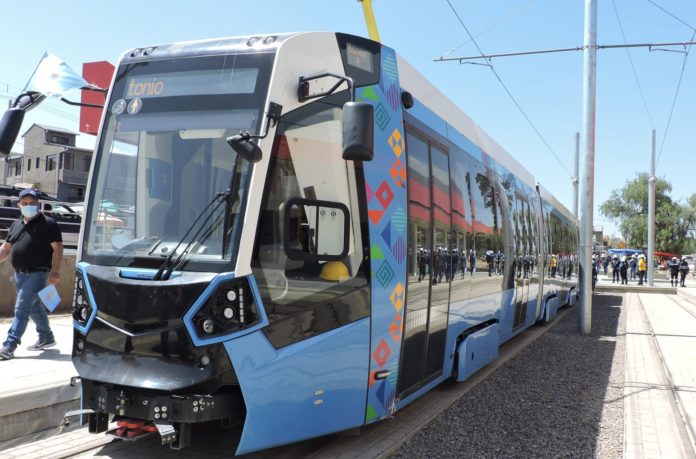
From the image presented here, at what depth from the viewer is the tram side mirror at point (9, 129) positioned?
15.2 feet

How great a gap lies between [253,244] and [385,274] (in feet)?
4.33

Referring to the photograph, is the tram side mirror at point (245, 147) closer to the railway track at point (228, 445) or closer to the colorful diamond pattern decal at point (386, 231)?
the colorful diamond pattern decal at point (386, 231)

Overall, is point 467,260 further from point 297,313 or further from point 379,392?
point 297,313

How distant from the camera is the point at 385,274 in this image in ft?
16.2

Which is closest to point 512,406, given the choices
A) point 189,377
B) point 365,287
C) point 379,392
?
point 379,392

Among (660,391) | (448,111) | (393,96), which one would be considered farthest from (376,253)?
(660,391)

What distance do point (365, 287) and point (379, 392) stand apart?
0.89 meters

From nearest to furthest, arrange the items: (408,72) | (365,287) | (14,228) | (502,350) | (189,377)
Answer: (189,377), (365,287), (408,72), (14,228), (502,350)

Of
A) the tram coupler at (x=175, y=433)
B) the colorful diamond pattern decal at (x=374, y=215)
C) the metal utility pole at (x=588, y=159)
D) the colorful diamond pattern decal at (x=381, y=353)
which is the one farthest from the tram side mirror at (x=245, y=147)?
the metal utility pole at (x=588, y=159)

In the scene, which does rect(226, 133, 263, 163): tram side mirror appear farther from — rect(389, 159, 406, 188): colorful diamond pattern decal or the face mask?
the face mask

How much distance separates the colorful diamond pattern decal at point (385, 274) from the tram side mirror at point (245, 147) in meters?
1.46

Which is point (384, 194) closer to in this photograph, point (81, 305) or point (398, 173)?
point (398, 173)

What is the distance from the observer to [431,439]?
534cm

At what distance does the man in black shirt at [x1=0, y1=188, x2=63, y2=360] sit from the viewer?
6.88 m
